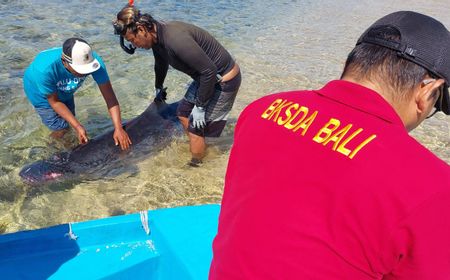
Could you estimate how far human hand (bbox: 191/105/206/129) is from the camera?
178 inches

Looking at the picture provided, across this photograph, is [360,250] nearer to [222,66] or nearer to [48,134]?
[222,66]

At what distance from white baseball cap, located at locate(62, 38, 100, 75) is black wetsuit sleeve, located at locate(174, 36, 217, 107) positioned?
91cm

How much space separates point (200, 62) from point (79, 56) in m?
1.18

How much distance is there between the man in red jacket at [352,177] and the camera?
116 cm

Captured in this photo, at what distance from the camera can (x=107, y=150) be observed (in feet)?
15.4

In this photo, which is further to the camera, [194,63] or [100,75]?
[100,75]

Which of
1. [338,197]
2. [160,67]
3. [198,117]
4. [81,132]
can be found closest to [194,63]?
[198,117]

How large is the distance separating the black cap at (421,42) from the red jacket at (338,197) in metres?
0.19

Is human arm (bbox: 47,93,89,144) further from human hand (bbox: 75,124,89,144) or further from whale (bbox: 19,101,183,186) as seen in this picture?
whale (bbox: 19,101,183,186)

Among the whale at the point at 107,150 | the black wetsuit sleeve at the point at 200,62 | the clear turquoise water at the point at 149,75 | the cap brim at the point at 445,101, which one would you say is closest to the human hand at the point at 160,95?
the whale at the point at 107,150

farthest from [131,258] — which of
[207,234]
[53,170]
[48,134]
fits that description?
[48,134]

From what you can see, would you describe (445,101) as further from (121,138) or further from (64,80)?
(64,80)

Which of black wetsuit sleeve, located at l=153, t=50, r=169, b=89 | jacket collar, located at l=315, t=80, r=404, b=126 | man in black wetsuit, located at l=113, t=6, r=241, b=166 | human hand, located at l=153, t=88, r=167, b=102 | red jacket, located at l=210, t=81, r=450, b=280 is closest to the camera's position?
red jacket, located at l=210, t=81, r=450, b=280

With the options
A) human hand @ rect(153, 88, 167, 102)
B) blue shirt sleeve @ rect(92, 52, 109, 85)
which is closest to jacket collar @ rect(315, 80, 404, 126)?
blue shirt sleeve @ rect(92, 52, 109, 85)
